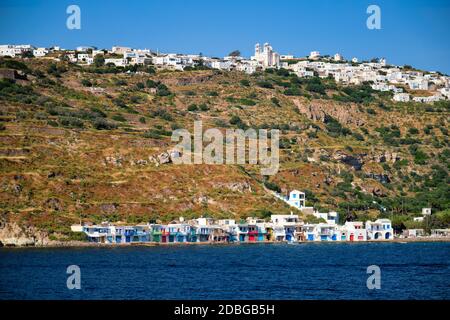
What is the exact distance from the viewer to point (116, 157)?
92.5 meters

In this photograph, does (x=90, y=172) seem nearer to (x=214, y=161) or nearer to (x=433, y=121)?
(x=214, y=161)

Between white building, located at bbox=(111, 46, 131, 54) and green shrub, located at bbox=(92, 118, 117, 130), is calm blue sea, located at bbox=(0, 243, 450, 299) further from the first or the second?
white building, located at bbox=(111, 46, 131, 54)

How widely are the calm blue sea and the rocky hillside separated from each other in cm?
902

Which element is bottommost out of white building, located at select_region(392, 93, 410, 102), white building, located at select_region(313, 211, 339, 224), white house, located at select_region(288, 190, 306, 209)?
white building, located at select_region(313, 211, 339, 224)

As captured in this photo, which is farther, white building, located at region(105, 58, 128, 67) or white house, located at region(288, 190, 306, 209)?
white building, located at region(105, 58, 128, 67)

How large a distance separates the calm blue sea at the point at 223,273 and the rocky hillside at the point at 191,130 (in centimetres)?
902

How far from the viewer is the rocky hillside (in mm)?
84875

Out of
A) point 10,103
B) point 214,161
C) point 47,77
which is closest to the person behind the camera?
point 214,161

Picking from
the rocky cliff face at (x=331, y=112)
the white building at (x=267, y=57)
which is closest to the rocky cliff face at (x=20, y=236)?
the rocky cliff face at (x=331, y=112)

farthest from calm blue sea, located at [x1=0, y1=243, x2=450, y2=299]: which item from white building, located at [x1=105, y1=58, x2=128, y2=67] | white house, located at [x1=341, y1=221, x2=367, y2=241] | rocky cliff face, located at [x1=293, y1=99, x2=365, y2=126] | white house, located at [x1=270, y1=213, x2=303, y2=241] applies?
white building, located at [x1=105, y1=58, x2=128, y2=67]

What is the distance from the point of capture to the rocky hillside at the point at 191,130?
84.9 metres

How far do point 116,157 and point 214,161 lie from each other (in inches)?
410

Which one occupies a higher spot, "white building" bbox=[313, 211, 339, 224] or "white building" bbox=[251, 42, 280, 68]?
"white building" bbox=[251, 42, 280, 68]
